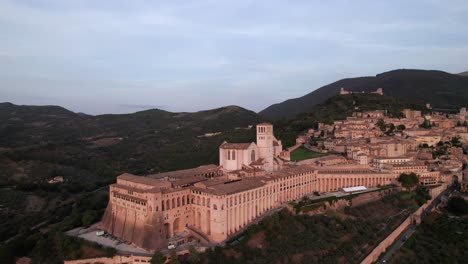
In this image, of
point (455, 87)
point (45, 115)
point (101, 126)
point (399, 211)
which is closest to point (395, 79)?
point (455, 87)

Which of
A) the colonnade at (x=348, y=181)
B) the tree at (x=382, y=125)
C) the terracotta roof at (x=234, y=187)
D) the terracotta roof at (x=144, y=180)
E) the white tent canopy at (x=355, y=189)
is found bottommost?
the white tent canopy at (x=355, y=189)

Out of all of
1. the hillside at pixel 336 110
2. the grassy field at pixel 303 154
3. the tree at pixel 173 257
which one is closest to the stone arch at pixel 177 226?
the tree at pixel 173 257

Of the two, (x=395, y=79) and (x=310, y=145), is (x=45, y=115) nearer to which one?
(x=310, y=145)

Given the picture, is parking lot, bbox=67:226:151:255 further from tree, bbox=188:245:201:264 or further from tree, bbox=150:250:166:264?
tree, bbox=188:245:201:264

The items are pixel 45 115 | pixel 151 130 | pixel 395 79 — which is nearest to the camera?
pixel 151 130

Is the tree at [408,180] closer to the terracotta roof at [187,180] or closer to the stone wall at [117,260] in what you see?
the terracotta roof at [187,180]

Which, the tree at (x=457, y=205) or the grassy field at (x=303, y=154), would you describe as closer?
the tree at (x=457, y=205)

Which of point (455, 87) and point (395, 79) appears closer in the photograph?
point (455, 87)
